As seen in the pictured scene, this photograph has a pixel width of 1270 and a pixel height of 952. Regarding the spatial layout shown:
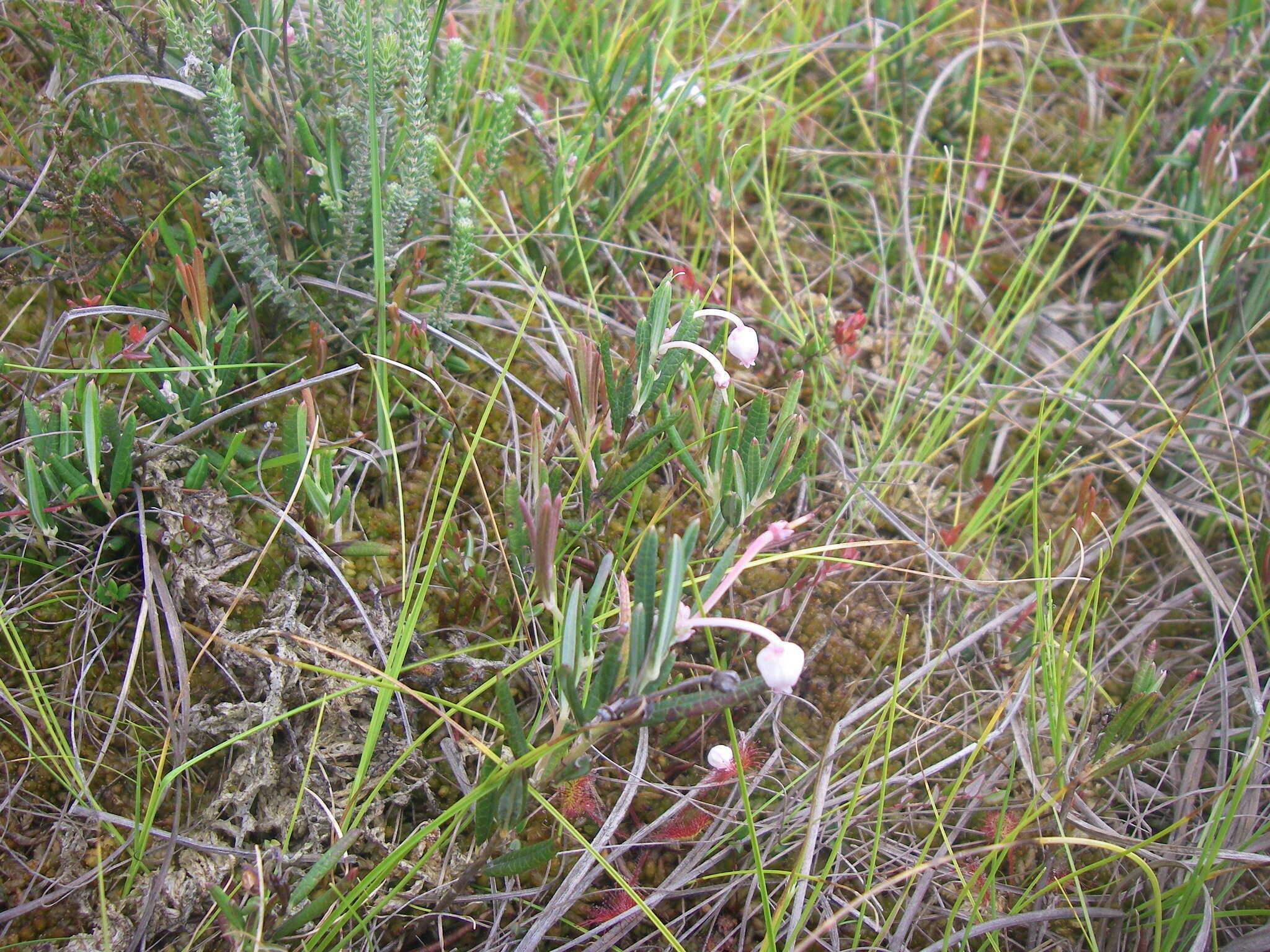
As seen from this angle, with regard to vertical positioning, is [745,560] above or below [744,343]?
below

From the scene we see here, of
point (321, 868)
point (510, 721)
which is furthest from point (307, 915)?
point (510, 721)

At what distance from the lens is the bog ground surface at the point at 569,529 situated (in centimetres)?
157

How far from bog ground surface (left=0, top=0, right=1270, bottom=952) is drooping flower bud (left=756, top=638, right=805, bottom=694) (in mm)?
14

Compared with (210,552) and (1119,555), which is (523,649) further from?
(1119,555)

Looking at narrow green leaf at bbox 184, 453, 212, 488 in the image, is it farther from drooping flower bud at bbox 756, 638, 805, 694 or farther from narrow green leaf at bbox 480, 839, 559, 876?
drooping flower bud at bbox 756, 638, 805, 694

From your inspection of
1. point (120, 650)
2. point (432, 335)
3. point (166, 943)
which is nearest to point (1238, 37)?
point (432, 335)

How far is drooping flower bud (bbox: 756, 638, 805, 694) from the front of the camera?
1322 millimetres

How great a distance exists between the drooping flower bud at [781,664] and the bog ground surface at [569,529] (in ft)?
0.04

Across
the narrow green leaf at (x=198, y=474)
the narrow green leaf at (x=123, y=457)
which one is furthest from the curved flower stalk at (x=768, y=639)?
the narrow green leaf at (x=123, y=457)

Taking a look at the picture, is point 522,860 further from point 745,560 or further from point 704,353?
point 704,353

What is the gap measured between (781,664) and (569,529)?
67 cm

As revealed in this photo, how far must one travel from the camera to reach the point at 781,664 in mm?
1323

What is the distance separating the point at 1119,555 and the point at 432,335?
2.01 m

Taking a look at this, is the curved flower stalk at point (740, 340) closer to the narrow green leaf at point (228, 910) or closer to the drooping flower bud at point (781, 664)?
the drooping flower bud at point (781, 664)
